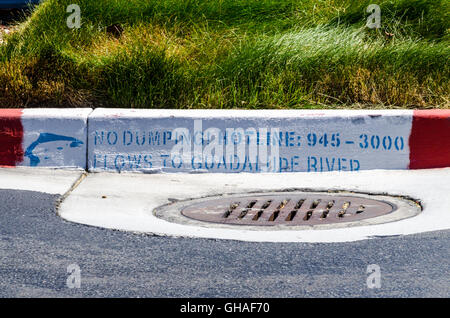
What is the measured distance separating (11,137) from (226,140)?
1.73 metres

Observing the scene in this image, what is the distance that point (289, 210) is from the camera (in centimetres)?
560

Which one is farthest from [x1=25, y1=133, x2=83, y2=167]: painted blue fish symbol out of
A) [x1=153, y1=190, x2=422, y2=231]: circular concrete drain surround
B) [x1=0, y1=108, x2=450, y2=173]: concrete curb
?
[x1=153, y1=190, x2=422, y2=231]: circular concrete drain surround

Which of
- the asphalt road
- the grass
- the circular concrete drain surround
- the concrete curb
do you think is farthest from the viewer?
the grass

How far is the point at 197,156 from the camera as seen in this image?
6.72 metres

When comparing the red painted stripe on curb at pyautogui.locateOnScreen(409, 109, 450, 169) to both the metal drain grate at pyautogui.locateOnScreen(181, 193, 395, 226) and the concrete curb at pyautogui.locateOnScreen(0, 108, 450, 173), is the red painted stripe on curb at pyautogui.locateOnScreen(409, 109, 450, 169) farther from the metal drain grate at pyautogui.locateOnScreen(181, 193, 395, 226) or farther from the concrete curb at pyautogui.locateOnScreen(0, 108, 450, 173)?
the metal drain grate at pyautogui.locateOnScreen(181, 193, 395, 226)

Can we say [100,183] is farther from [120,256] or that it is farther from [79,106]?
[120,256]

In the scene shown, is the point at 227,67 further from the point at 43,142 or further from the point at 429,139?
the point at 429,139

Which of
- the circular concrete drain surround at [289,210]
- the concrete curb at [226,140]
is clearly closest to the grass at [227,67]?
the concrete curb at [226,140]

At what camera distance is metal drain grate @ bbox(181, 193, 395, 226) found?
537 cm

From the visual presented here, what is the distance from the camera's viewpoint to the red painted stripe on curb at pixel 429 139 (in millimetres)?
6773

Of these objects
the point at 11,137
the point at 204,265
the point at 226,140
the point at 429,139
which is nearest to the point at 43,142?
the point at 11,137

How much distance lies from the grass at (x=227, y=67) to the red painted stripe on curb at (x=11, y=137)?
2.14 ft

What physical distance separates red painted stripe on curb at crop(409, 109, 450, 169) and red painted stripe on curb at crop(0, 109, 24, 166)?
124 inches
